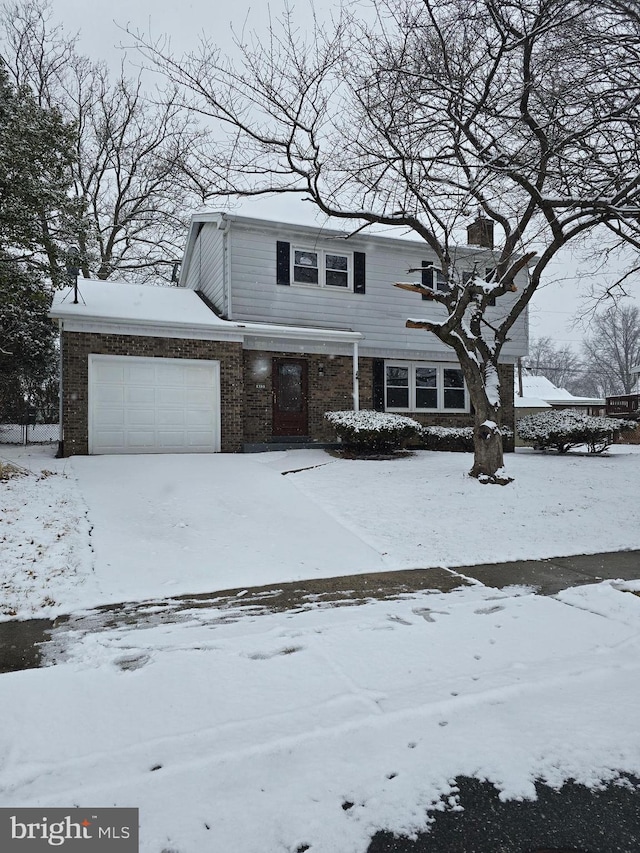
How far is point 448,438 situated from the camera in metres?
15.1

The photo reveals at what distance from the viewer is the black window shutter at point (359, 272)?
1502 cm

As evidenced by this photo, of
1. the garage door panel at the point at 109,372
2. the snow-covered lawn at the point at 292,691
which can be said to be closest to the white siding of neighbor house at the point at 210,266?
the garage door panel at the point at 109,372

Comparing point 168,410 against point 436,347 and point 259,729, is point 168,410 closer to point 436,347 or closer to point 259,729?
point 436,347

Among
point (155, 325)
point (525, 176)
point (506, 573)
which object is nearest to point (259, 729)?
point (506, 573)

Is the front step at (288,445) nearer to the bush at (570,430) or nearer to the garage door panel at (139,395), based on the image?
the garage door panel at (139,395)

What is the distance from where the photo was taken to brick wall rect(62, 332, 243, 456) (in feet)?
36.9

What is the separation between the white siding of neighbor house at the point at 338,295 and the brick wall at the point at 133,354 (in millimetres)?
1485

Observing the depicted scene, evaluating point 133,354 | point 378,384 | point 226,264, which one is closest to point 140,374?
point 133,354

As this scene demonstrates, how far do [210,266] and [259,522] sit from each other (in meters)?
10.5

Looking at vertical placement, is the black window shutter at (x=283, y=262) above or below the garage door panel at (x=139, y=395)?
above

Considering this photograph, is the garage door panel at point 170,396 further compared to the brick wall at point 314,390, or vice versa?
the brick wall at point 314,390

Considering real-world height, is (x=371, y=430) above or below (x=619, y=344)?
below

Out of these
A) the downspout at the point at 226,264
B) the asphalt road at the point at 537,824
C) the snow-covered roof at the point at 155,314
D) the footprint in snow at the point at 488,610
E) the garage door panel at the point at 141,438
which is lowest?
the footprint in snow at the point at 488,610

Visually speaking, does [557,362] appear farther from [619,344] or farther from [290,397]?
[290,397]
